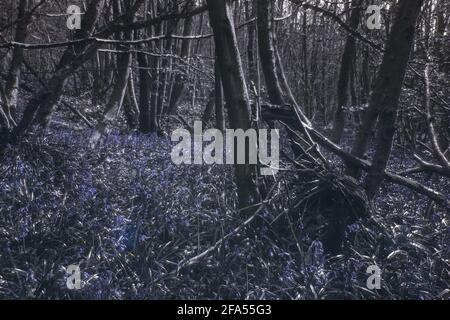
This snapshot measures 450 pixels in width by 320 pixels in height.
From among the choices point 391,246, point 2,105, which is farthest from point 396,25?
point 2,105

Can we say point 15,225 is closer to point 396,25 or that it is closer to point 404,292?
point 404,292

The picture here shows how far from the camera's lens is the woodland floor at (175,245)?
428 centimetres

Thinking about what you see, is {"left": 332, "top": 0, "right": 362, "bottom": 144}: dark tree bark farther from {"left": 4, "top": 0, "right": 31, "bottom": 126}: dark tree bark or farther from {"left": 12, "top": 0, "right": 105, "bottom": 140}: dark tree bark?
{"left": 4, "top": 0, "right": 31, "bottom": 126}: dark tree bark

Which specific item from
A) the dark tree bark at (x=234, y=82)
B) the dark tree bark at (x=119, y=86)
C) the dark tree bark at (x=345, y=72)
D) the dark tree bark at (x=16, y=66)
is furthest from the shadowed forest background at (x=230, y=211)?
the dark tree bark at (x=345, y=72)

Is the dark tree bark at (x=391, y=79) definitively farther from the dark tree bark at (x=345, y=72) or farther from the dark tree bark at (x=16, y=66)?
the dark tree bark at (x=16, y=66)

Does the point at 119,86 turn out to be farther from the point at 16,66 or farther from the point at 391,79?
the point at 391,79

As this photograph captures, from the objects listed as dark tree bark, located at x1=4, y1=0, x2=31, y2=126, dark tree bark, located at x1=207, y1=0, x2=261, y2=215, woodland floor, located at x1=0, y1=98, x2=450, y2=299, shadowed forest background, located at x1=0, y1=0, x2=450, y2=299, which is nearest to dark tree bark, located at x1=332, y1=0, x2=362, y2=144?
shadowed forest background, located at x1=0, y1=0, x2=450, y2=299

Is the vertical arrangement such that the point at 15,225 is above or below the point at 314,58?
below

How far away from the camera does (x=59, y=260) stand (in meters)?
4.52

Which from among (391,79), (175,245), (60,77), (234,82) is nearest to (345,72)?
(60,77)

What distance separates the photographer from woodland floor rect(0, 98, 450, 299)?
4.28 metres

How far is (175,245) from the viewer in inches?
192

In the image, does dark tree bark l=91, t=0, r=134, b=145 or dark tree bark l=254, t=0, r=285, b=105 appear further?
dark tree bark l=91, t=0, r=134, b=145
